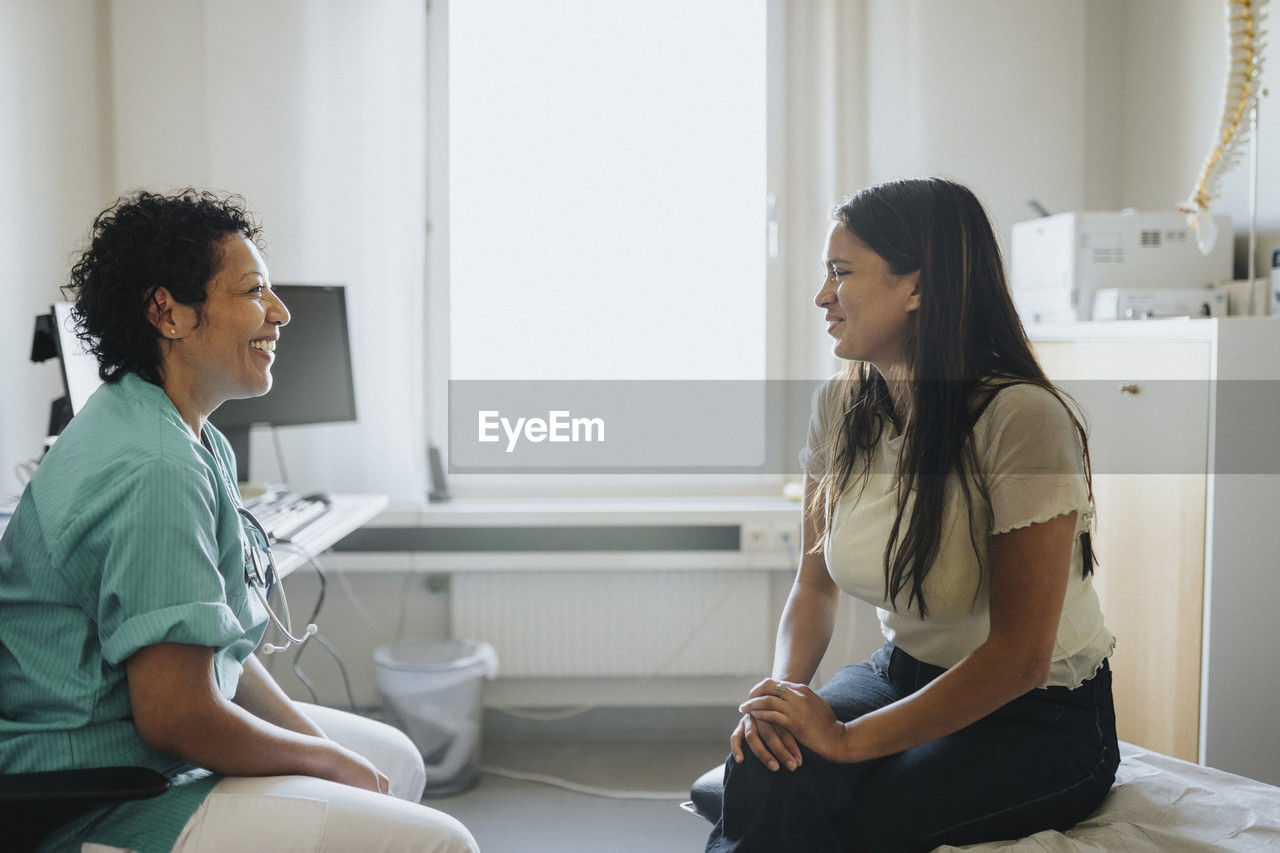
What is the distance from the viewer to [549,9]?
2.88 m

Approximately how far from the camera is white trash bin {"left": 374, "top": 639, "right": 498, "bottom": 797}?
257 centimetres

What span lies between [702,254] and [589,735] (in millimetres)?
1421

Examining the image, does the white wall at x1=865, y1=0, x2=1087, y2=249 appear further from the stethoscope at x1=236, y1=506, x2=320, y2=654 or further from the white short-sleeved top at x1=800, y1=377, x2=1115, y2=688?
the stethoscope at x1=236, y1=506, x2=320, y2=654

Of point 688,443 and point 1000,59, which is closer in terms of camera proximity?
point 1000,59

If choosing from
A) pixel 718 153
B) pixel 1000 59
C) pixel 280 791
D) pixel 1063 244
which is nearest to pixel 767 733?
pixel 280 791

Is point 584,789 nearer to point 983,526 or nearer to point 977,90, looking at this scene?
point 983,526

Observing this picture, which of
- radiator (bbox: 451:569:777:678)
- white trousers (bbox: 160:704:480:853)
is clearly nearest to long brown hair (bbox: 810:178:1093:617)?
white trousers (bbox: 160:704:480:853)

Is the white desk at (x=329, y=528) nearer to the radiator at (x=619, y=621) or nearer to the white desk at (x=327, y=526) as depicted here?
the white desk at (x=327, y=526)

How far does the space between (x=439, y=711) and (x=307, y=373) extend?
90 centimetres

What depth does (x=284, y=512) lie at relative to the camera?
221 centimetres

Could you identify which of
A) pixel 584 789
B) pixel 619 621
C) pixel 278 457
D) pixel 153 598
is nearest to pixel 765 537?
pixel 619 621

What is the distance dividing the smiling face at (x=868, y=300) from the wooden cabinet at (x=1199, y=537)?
2.46 feet

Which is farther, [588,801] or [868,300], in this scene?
[588,801]

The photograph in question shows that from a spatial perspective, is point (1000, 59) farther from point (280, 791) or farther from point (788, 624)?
point (280, 791)
